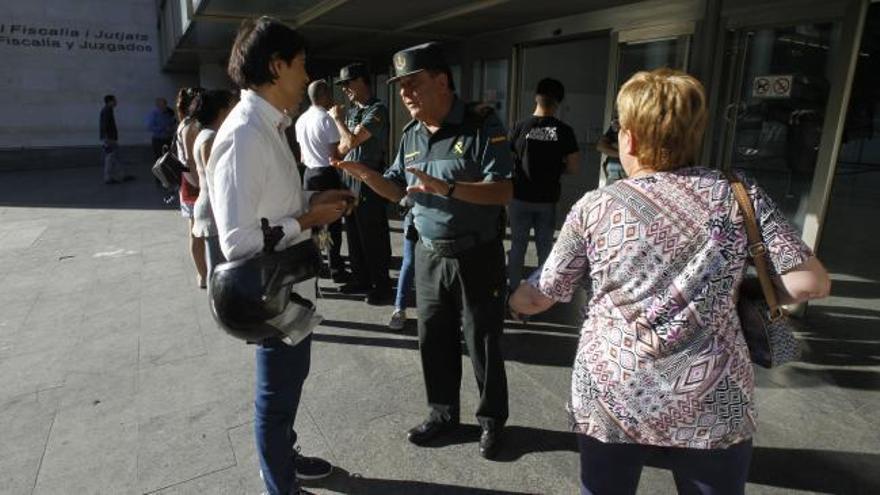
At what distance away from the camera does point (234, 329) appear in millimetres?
1750

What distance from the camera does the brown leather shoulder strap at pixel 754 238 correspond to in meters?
1.30

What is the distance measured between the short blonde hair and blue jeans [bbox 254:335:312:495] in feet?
4.44

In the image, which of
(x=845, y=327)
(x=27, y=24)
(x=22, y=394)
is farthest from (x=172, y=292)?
(x=27, y=24)

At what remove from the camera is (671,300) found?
1330 millimetres

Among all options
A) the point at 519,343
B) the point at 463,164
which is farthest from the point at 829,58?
the point at 463,164

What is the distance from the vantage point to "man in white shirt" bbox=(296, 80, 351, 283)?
14.4 ft

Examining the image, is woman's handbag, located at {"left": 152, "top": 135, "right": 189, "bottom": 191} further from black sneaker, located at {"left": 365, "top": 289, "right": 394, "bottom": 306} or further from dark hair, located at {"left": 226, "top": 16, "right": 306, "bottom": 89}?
dark hair, located at {"left": 226, "top": 16, "right": 306, "bottom": 89}

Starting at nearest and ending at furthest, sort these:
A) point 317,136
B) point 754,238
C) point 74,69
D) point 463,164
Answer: point 754,238, point 463,164, point 317,136, point 74,69

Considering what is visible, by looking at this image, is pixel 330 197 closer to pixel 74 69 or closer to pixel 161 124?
pixel 161 124

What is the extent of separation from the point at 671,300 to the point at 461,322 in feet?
4.87

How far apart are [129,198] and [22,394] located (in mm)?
7908

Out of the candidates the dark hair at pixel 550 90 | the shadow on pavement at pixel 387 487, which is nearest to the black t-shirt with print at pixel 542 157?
the dark hair at pixel 550 90

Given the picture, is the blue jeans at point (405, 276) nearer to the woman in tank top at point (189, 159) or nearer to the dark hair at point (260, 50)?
the woman in tank top at point (189, 159)

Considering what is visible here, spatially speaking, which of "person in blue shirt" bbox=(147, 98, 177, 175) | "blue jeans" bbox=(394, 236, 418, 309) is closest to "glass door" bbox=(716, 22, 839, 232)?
"blue jeans" bbox=(394, 236, 418, 309)
